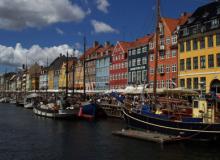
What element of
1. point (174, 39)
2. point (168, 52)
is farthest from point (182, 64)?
point (174, 39)

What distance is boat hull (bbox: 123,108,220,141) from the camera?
28688 millimetres

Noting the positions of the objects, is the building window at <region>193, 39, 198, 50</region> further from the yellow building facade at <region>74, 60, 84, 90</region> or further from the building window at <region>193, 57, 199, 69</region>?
the yellow building facade at <region>74, 60, 84, 90</region>

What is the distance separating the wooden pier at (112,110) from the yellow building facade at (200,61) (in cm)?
1196

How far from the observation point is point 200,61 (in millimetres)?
55156

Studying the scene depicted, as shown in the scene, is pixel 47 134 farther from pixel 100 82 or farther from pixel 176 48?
pixel 100 82

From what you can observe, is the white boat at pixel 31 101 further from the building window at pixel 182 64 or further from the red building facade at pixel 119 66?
the building window at pixel 182 64

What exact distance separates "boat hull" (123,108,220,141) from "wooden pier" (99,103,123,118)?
19606mm

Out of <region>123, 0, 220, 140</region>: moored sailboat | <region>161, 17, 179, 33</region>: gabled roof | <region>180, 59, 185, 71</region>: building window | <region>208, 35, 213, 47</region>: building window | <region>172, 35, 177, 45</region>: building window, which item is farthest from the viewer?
<region>161, 17, 179, 33</region>: gabled roof

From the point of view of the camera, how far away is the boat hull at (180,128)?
2869 centimetres

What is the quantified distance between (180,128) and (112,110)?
28126mm

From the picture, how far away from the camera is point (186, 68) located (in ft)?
191

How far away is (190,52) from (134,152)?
111 feet

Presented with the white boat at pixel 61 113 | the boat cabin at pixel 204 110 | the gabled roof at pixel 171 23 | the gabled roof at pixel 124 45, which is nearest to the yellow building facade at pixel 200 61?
the gabled roof at pixel 171 23

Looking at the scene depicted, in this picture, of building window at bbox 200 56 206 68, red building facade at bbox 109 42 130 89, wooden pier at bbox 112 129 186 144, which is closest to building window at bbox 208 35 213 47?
building window at bbox 200 56 206 68
